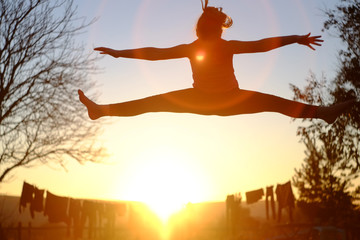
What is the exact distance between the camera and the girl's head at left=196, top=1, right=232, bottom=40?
4.21 meters

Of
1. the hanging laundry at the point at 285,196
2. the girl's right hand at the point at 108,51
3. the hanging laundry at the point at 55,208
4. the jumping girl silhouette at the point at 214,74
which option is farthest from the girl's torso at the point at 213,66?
the hanging laundry at the point at 55,208

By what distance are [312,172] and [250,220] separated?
112 feet

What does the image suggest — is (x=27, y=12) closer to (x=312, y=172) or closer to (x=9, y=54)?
(x=9, y=54)

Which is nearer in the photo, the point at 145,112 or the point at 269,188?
the point at 145,112

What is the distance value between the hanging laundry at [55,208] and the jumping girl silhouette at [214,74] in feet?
50.7

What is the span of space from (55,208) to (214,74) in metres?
16.6

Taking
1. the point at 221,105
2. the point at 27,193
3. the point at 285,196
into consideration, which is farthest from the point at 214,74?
the point at 285,196

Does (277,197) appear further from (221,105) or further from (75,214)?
(221,105)

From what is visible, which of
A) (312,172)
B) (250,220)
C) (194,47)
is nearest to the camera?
(194,47)

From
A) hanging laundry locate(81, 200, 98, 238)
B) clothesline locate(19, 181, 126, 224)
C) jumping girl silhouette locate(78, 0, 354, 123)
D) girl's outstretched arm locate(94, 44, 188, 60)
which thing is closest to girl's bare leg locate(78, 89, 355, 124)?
jumping girl silhouette locate(78, 0, 354, 123)

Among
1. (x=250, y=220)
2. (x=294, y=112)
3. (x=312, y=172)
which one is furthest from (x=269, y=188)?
(x=250, y=220)

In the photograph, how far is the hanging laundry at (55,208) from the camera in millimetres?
18875

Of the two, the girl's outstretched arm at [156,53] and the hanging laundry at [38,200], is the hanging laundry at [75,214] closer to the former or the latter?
the hanging laundry at [38,200]

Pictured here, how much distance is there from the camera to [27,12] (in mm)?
16188
